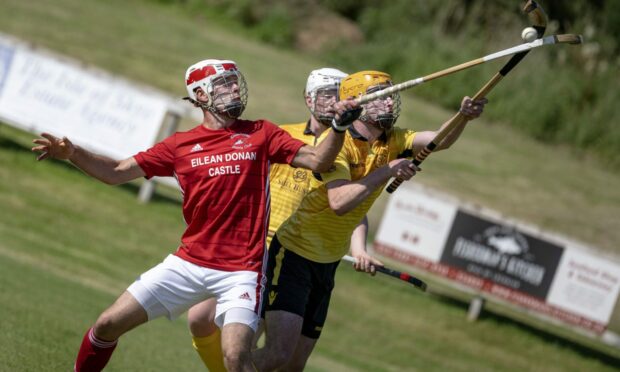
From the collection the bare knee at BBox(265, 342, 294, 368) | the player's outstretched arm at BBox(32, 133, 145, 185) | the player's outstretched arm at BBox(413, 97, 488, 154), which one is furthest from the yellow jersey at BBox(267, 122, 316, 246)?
the player's outstretched arm at BBox(32, 133, 145, 185)

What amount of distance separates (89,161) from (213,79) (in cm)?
93

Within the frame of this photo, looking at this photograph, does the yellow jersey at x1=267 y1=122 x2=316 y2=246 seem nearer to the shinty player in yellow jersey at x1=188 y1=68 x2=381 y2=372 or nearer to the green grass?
the shinty player in yellow jersey at x1=188 y1=68 x2=381 y2=372

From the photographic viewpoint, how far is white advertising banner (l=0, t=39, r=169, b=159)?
602 inches

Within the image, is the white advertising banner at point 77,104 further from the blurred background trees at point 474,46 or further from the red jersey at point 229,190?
the blurred background trees at point 474,46

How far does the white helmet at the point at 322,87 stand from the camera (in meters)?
6.87

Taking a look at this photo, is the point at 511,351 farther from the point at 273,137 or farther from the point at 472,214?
the point at 273,137

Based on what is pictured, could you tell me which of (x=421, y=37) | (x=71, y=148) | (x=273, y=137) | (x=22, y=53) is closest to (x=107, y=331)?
(x=71, y=148)

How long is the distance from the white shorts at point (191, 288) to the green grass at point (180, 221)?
1.56 meters

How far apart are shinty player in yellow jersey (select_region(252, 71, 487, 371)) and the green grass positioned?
1806 millimetres

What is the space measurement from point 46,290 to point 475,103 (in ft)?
19.4

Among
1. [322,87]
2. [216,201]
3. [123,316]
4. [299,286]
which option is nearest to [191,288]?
[123,316]

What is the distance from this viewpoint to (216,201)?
585cm

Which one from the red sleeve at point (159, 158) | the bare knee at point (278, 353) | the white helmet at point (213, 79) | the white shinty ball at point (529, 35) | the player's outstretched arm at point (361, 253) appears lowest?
the bare knee at point (278, 353)

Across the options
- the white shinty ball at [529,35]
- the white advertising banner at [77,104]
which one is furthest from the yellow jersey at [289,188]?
the white advertising banner at [77,104]
